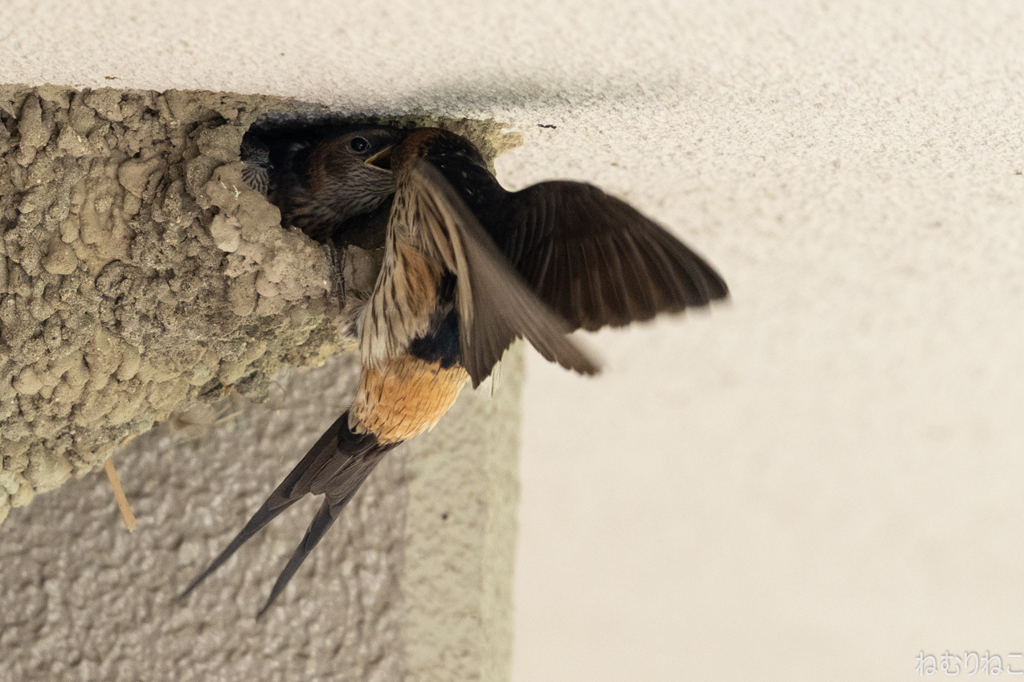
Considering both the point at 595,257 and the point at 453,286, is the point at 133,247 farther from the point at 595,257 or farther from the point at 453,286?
the point at 595,257

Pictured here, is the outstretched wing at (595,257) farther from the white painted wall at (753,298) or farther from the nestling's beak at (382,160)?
the nestling's beak at (382,160)

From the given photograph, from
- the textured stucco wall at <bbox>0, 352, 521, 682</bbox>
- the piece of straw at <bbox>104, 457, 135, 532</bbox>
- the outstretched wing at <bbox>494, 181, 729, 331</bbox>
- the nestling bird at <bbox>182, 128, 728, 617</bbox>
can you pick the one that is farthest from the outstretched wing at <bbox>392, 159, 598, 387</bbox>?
the piece of straw at <bbox>104, 457, 135, 532</bbox>

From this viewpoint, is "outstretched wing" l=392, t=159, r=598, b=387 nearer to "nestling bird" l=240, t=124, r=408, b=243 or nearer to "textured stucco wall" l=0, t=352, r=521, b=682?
"nestling bird" l=240, t=124, r=408, b=243

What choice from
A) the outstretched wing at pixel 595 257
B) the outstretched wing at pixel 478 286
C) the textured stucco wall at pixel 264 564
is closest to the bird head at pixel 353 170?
the outstretched wing at pixel 478 286

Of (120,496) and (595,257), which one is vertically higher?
(595,257)

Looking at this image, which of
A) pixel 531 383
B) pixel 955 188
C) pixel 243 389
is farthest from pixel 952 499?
pixel 243 389

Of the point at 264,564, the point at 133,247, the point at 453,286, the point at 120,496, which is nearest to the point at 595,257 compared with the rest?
the point at 453,286

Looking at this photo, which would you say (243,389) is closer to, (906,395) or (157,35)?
(157,35)
